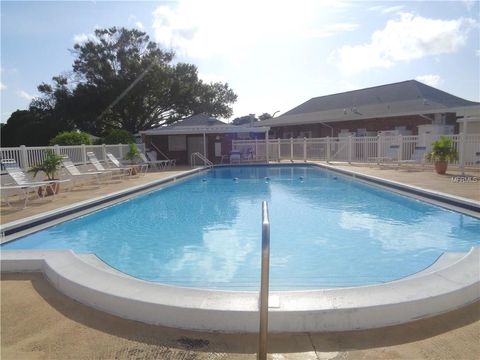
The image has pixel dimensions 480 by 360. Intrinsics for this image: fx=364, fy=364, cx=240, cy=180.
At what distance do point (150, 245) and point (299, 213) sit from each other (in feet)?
12.5

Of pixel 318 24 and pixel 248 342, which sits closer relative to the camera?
pixel 248 342

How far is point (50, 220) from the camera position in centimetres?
746

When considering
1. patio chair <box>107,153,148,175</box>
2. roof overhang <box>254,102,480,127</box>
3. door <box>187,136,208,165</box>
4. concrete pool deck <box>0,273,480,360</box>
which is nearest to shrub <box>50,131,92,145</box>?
patio chair <box>107,153,148,175</box>

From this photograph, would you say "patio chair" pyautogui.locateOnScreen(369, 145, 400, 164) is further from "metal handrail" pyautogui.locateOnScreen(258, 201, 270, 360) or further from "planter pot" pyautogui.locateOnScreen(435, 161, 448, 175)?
"metal handrail" pyautogui.locateOnScreen(258, 201, 270, 360)

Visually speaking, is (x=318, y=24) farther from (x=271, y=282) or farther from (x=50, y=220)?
(x=50, y=220)

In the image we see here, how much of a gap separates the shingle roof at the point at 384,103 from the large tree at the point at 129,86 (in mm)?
10324

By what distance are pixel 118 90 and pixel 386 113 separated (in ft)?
74.0

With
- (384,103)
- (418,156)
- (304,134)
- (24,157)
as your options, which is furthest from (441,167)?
(304,134)

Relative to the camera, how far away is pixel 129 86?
3241 cm

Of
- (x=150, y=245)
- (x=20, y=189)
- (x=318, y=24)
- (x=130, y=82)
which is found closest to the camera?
(x=150, y=245)

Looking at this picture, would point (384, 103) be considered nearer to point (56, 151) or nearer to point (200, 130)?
point (200, 130)

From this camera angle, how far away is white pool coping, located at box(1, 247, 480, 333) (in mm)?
2926

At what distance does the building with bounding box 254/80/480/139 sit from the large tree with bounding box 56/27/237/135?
406 inches

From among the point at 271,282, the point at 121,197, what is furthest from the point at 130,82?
the point at 271,282
